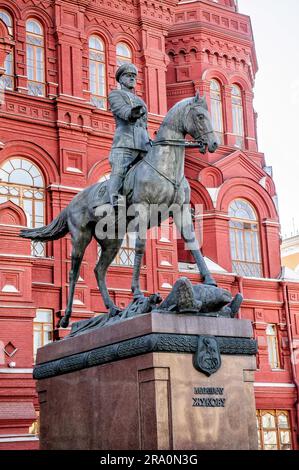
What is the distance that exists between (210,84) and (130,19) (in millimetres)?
4345

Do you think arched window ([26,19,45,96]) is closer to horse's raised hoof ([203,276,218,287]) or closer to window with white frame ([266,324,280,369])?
window with white frame ([266,324,280,369])

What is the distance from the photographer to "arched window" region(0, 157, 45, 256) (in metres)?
22.7

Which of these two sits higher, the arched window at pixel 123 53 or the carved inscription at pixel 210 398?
the arched window at pixel 123 53

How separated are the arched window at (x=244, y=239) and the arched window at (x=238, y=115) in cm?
267

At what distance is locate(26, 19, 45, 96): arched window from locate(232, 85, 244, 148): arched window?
856 cm

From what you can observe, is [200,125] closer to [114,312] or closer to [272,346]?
[114,312]

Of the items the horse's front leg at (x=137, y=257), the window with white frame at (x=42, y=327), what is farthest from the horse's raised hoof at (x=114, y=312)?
the window with white frame at (x=42, y=327)

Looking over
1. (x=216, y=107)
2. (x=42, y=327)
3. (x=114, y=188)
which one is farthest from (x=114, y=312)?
(x=216, y=107)

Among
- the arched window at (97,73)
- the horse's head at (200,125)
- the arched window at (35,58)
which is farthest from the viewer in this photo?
the arched window at (97,73)

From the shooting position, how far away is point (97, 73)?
25641 mm

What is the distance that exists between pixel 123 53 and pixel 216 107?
4.73m

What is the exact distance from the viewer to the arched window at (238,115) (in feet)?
98.3

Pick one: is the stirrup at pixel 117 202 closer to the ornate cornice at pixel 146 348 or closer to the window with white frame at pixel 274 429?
the ornate cornice at pixel 146 348

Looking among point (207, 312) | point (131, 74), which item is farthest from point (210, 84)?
point (207, 312)
